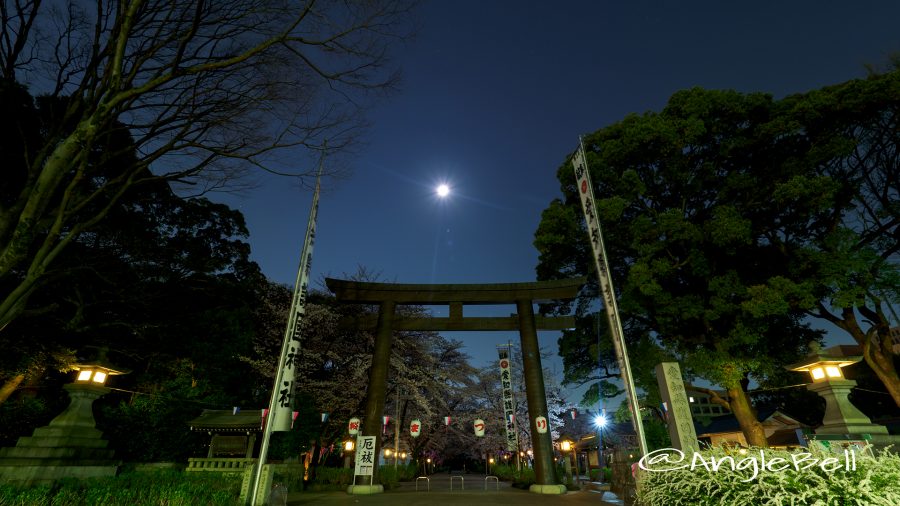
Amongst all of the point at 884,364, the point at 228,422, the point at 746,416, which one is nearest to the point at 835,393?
the point at 746,416

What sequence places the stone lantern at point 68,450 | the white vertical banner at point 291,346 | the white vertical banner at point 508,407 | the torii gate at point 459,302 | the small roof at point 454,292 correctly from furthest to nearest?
1. the white vertical banner at point 508,407
2. the small roof at point 454,292
3. the torii gate at point 459,302
4. the stone lantern at point 68,450
5. the white vertical banner at point 291,346

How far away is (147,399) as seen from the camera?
14547mm

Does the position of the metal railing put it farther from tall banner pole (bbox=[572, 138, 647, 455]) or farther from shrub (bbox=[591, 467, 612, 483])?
shrub (bbox=[591, 467, 612, 483])

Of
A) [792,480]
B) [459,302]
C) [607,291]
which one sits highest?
[459,302]

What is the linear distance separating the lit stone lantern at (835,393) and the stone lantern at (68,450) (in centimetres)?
1739

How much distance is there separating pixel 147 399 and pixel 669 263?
1933cm

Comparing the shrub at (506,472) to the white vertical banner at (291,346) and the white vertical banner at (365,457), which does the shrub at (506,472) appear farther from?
the white vertical banner at (291,346)

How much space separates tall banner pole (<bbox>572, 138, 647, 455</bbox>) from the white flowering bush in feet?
10.5

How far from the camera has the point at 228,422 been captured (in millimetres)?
13391

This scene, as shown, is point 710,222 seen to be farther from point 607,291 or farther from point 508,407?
point 508,407

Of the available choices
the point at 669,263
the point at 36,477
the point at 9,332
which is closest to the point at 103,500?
the point at 36,477

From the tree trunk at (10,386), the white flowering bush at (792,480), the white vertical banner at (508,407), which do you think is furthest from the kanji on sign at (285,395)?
the tree trunk at (10,386)

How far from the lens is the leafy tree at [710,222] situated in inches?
494

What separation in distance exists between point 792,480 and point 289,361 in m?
7.70
